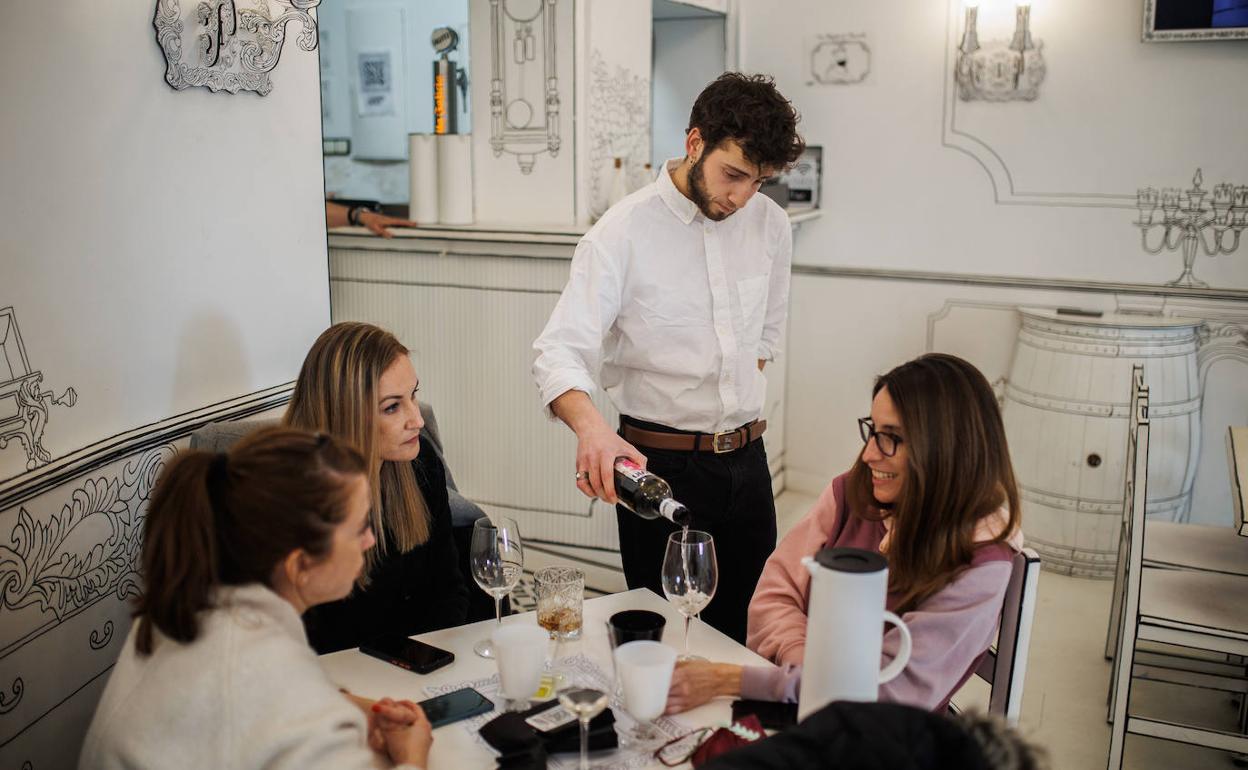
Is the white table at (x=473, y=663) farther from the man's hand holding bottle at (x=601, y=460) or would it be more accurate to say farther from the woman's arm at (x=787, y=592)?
the man's hand holding bottle at (x=601, y=460)

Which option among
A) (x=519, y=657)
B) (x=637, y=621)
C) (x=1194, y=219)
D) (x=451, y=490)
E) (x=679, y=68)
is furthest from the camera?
(x=679, y=68)

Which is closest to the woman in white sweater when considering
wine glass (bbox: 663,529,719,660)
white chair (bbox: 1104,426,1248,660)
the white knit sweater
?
the white knit sweater

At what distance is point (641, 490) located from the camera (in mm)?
1800

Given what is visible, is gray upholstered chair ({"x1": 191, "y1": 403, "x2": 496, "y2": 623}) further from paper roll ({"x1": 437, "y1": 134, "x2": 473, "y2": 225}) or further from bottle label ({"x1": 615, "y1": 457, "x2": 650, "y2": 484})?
paper roll ({"x1": 437, "y1": 134, "x2": 473, "y2": 225})

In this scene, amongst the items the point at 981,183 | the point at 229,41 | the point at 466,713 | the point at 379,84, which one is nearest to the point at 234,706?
the point at 466,713

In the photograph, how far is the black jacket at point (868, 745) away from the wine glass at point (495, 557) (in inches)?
28.9

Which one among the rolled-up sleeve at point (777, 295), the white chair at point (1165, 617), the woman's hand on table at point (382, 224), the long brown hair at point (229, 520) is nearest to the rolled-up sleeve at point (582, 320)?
the rolled-up sleeve at point (777, 295)

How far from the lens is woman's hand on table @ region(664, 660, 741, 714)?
1495 millimetres

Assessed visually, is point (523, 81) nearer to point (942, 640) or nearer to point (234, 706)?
point (942, 640)

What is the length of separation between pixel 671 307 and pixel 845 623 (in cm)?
120

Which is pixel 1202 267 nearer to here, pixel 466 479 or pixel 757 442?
pixel 757 442

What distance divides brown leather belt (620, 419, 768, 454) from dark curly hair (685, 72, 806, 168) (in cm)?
60

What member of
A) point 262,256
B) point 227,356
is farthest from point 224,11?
point 227,356

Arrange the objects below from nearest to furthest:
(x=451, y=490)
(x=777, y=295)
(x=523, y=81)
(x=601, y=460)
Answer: (x=601, y=460)
(x=777, y=295)
(x=451, y=490)
(x=523, y=81)
